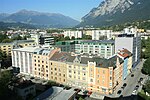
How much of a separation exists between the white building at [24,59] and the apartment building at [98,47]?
28844 mm

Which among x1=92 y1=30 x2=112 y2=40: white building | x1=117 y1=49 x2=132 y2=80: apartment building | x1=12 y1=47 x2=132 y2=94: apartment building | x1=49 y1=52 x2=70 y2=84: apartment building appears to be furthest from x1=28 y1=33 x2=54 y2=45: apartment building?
x1=117 y1=49 x2=132 y2=80: apartment building

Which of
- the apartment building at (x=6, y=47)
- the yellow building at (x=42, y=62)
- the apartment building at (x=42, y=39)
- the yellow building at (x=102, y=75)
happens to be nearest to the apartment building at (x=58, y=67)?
the yellow building at (x=42, y=62)

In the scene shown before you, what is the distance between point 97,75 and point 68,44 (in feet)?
146

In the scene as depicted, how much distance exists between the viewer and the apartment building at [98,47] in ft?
295

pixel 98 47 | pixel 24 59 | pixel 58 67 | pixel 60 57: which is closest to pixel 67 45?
pixel 98 47

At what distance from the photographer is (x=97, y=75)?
55281mm

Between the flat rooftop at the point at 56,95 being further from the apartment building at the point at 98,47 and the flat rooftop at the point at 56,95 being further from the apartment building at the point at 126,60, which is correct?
the apartment building at the point at 98,47

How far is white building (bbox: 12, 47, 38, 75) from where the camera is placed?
71.6 meters

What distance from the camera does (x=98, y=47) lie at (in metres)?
93.9

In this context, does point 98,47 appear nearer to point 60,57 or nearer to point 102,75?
point 60,57

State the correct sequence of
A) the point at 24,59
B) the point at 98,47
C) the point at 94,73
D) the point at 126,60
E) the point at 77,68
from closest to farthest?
the point at 94,73 < the point at 77,68 < the point at 126,60 < the point at 24,59 < the point at 98,47

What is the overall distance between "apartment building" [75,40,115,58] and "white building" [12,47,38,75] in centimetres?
2884

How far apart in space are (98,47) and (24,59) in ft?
123

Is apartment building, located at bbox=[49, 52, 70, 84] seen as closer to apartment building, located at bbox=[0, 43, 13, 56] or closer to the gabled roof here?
the gabled roof
